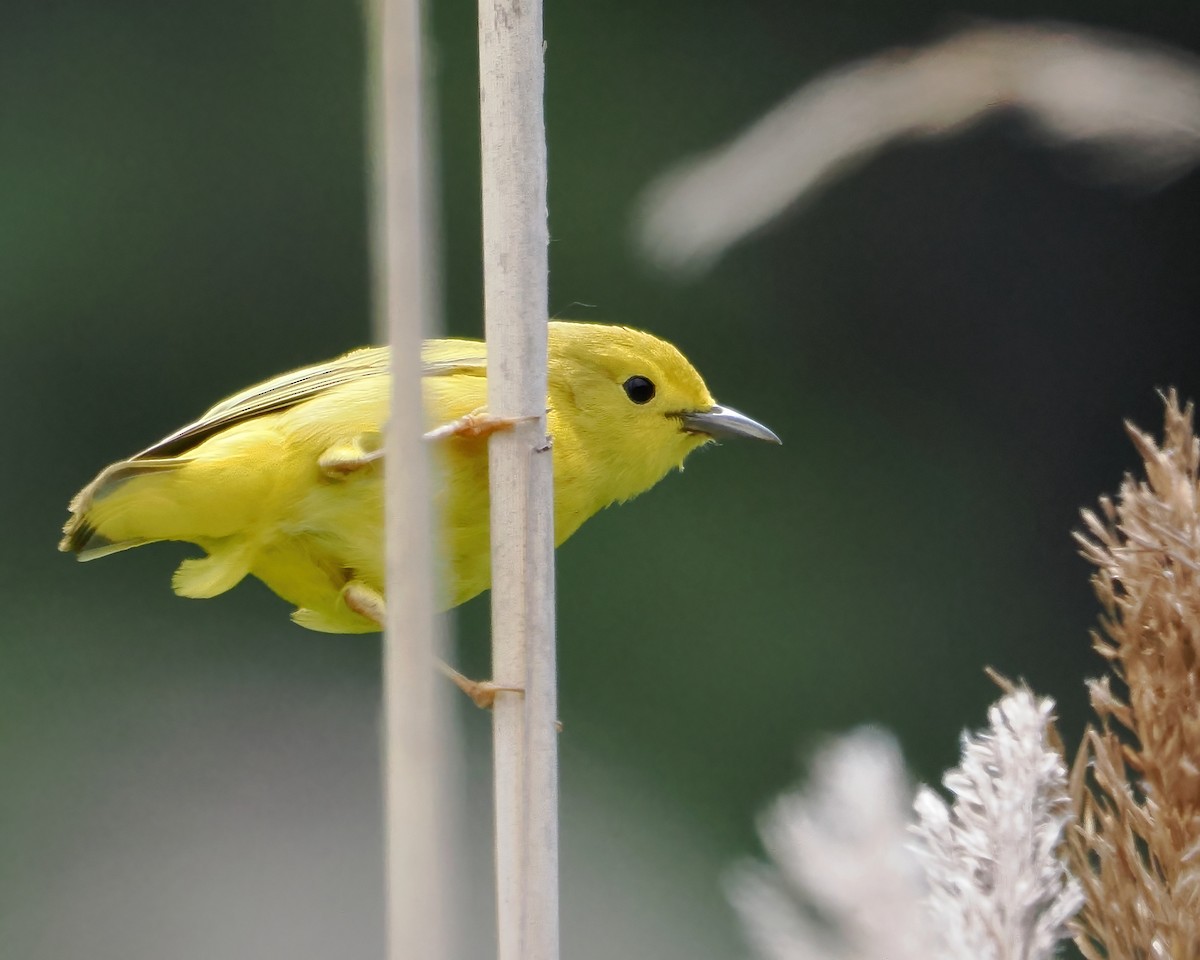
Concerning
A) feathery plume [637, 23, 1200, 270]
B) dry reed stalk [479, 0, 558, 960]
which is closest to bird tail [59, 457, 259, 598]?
dry reed stalk [479, 0, 558, 960]

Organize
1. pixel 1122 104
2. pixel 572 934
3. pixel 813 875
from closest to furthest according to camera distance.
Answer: pixel 813 875
pixel 1122 104
pixel 572 934

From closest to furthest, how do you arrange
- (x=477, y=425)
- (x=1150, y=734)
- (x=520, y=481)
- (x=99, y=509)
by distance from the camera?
(x=1150, y=734), (x=520, y=481), (x=477, y=425), (x=99, y=509)

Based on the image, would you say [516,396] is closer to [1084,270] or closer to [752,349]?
[752,349]

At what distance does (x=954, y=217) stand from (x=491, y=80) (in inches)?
135

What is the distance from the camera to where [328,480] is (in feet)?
6.78

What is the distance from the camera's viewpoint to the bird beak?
2369 mm

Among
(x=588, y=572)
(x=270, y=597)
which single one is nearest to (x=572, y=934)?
(x=588, y=572)

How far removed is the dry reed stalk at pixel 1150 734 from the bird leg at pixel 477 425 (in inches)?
20.8

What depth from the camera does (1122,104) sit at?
0.94 meters

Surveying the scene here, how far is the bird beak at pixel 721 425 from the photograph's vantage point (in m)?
2.37

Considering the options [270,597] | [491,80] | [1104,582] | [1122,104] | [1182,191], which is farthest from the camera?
[270,597]

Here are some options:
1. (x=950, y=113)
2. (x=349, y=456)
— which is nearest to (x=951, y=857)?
(x=950, y=113)

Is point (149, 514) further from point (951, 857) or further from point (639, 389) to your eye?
point (951, 857)

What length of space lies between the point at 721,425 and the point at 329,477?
0.69 metres
